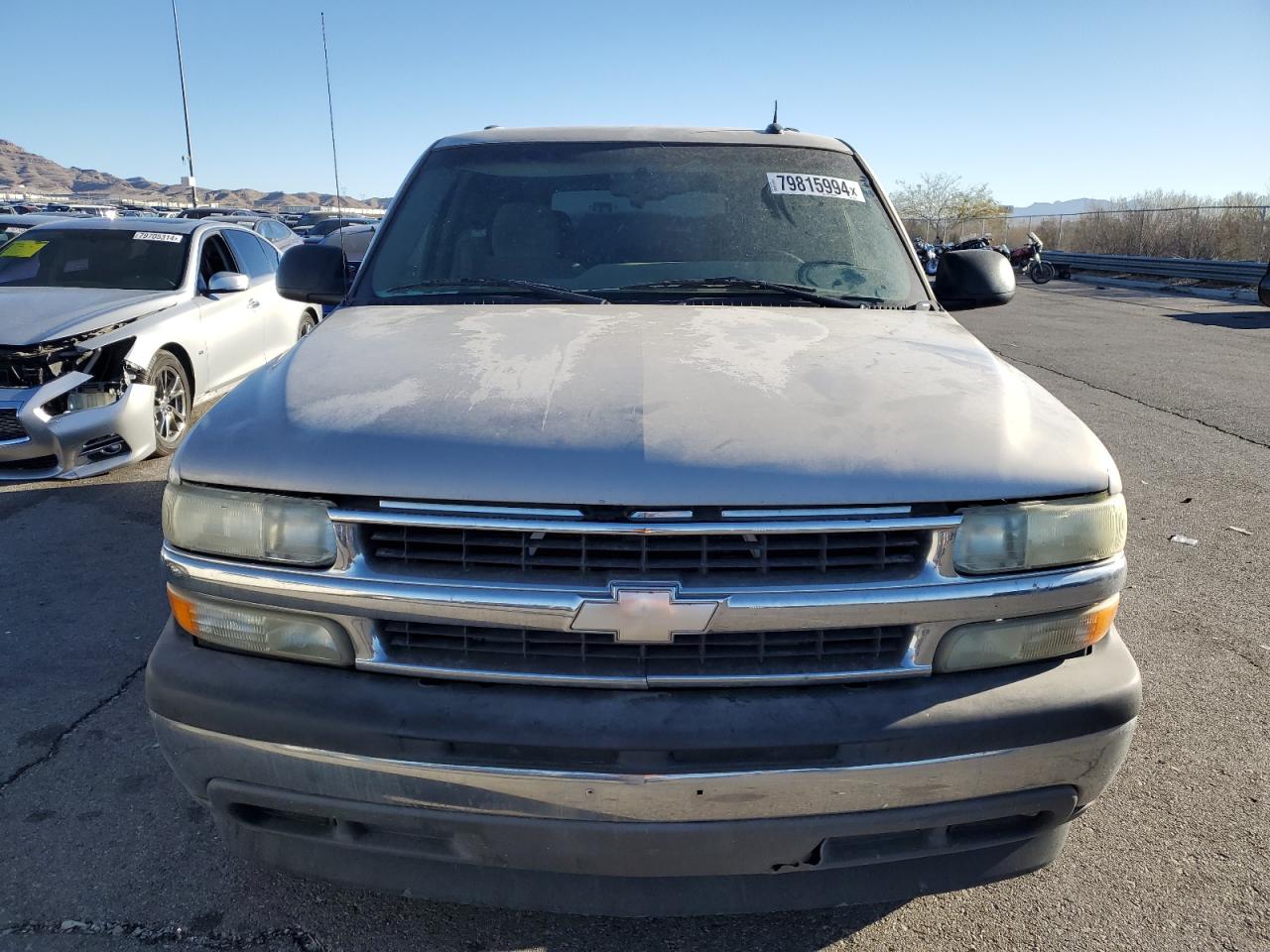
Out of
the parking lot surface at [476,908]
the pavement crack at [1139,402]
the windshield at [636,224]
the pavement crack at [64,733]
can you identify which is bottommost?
the pavement crack at [64,733]

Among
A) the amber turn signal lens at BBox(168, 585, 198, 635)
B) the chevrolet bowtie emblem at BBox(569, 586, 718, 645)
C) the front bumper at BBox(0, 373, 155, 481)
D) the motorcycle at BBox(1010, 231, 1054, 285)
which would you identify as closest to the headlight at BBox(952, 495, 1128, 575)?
the chevrolet bowtie emblem at BBox(569, 586, 718, 645)

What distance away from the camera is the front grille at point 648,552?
181 cm

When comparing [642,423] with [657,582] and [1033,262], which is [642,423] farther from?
[1033,262]

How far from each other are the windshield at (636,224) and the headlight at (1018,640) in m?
1.42

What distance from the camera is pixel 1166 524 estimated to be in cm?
519

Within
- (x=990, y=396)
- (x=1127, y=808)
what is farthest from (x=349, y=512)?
(x=1127, y=808)

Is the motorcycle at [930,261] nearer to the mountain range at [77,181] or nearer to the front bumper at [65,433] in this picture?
the front bumper at [65,433]

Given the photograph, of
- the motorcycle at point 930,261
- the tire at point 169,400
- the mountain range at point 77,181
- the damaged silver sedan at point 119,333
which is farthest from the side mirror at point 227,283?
the mountain range at point 77,181

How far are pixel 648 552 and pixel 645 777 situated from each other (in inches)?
16.7

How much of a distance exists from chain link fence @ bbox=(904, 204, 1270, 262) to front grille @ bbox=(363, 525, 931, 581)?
28175mm

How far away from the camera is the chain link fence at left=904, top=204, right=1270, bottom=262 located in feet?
84.6

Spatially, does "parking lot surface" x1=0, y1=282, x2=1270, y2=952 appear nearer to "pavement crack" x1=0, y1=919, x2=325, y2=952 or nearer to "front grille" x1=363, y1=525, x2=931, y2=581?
"pavement crack" x1=0, y1=919, x2=325, y2=952

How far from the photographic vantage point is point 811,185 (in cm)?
334

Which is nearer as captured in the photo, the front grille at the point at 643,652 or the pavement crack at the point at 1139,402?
the front grille at the point at 643,652
